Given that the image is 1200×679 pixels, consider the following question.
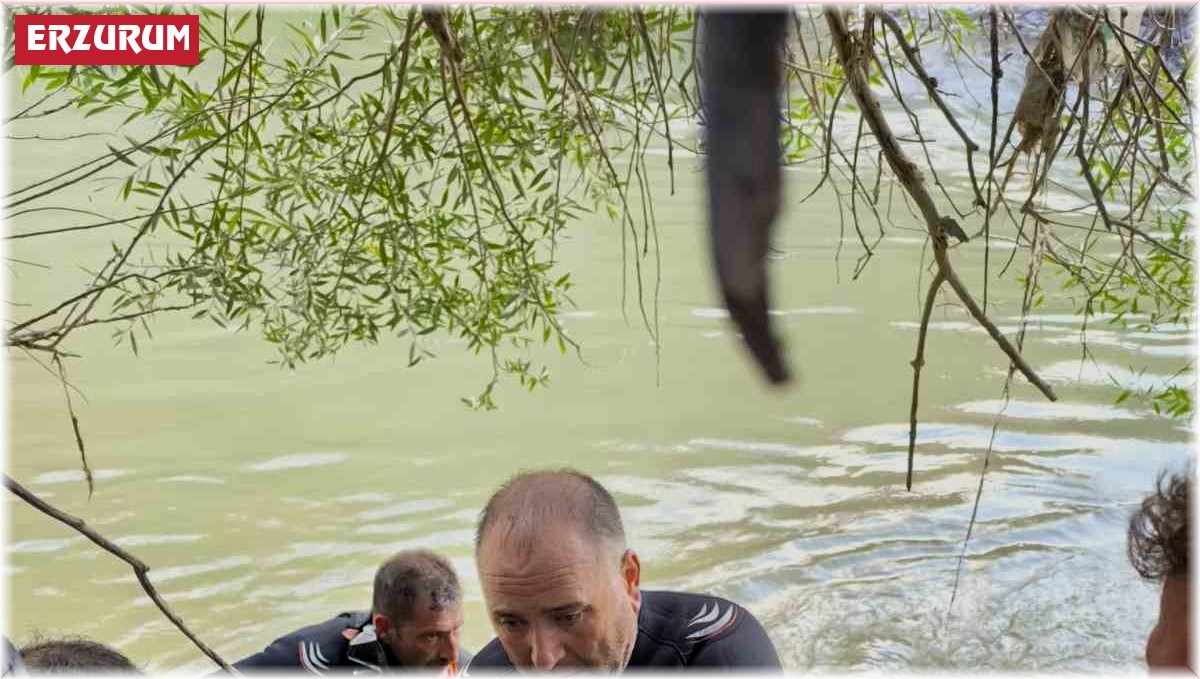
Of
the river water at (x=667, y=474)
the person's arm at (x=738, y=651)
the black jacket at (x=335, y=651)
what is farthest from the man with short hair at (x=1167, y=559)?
the river water at (x=667, y=474)

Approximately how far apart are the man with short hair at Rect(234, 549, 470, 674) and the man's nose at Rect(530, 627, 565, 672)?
124 centimetres

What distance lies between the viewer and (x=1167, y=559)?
873 mm

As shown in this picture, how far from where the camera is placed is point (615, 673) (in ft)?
4.63

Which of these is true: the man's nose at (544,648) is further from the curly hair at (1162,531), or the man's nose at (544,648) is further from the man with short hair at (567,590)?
the curly hair at (1162,531)

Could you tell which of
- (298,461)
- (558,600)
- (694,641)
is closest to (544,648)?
(558,600)

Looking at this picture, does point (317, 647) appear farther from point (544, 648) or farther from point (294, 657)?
point (544, 648)

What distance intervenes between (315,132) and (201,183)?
4868mm

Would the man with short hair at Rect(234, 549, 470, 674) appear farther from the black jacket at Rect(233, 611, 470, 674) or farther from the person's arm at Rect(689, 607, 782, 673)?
the person's arm at Rect(689, 607, 782, 673)

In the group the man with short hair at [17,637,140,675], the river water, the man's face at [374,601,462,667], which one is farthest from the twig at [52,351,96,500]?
the river water

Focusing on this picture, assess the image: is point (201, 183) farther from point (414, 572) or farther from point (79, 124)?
point (414, 572)

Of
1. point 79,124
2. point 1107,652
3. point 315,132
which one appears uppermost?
point 79,124

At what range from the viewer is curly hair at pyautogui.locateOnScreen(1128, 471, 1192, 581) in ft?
2.84

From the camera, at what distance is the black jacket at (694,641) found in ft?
5.24

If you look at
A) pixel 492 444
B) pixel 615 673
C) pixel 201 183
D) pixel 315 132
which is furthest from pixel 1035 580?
pixel 201 183
